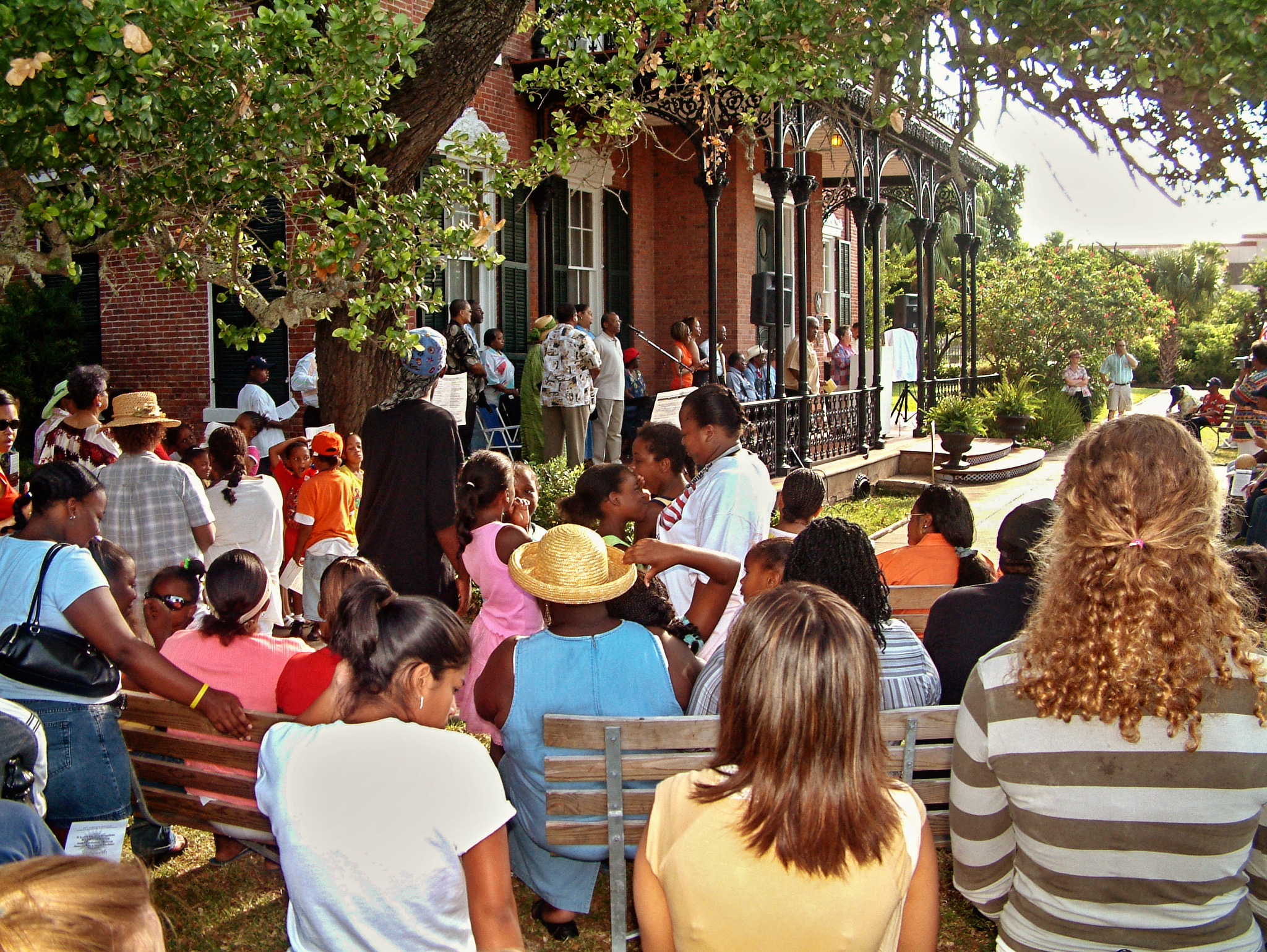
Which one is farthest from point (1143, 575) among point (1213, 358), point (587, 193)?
point (1213, 358)

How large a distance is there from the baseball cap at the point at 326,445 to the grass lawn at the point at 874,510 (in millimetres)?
6713

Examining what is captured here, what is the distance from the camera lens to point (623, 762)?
346 centimetres

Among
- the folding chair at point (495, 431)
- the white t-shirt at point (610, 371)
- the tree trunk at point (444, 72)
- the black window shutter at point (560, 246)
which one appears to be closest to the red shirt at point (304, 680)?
the tree trunk at point (444, 72)

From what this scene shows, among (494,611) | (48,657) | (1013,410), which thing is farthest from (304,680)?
(1013,410)

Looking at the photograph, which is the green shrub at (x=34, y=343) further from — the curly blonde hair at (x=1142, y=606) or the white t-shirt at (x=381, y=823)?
the curly blonde hair at (x=1142, y=606)

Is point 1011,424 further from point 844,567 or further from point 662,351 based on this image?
point 844,567

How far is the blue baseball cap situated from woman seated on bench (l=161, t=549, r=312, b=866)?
1.41 meters

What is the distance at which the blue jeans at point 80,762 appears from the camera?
3502 millimetres

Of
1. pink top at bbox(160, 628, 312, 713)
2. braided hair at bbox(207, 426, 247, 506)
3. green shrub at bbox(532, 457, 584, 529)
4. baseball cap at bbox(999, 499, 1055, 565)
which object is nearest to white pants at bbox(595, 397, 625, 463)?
green shrub at bbox(532, 457, 584, 529)

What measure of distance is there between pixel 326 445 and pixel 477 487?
192 centimetres

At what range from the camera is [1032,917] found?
7.65 feet

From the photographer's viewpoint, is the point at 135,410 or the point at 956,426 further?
the point at 956,426

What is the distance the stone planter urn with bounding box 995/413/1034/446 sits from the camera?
811 inches

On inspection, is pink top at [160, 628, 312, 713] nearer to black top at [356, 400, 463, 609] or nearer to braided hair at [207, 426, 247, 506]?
black top at [356, 400, 463, 609]
